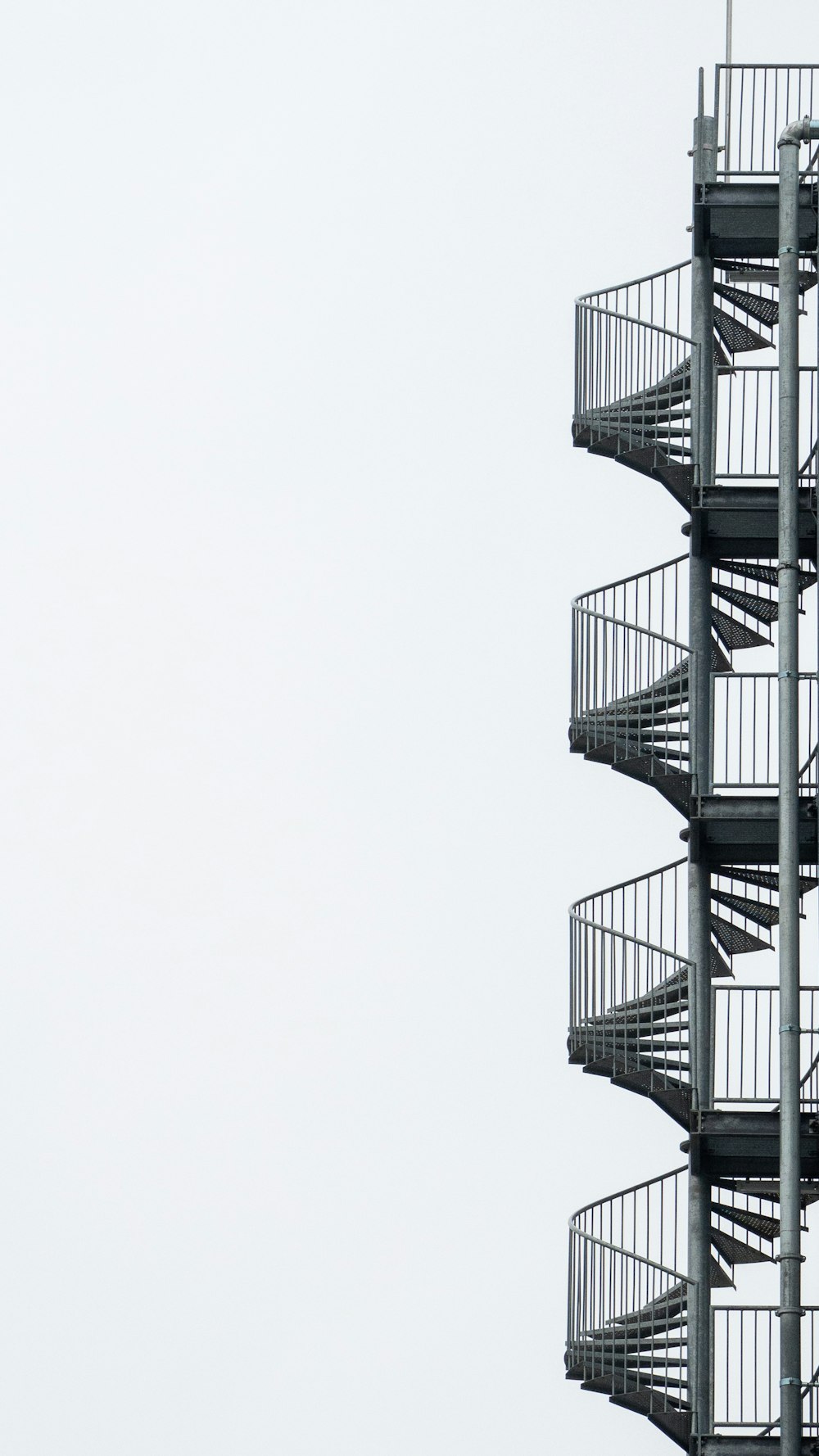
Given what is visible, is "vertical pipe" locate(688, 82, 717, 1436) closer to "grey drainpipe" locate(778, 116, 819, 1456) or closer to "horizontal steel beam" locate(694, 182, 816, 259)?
"horizontal steel beam" locate(694, 182, 816, 259)

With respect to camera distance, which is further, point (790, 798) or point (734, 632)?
point (734, 632)

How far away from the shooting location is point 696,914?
28.7 m

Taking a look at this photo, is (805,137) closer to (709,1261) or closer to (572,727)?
(572,727)

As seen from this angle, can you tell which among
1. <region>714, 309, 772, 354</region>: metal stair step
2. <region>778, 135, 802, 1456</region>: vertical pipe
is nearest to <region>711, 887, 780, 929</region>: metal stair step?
<region>778, 135, 802, 1456</region>: vertical pipe

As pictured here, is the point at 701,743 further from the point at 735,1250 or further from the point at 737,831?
the point at 735,1250

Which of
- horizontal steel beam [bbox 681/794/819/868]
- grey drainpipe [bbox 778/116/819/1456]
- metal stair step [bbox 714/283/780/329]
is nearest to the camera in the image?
grey drainpipe [bbox 778/116/819/1456]

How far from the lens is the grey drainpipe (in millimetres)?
26391

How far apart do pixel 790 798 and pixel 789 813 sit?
125 millimetres

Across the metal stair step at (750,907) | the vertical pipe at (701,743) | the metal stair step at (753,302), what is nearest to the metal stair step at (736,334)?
the metal stair step at (753,302)

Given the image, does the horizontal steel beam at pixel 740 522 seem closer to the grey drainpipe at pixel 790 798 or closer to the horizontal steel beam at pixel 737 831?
the grey drainpipe at pixel 790 798

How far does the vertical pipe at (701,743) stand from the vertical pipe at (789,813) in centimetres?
105

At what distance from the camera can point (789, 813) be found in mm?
27219

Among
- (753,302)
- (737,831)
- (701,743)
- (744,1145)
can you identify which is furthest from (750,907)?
(753,302)

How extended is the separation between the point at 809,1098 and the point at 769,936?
2.25 metres
